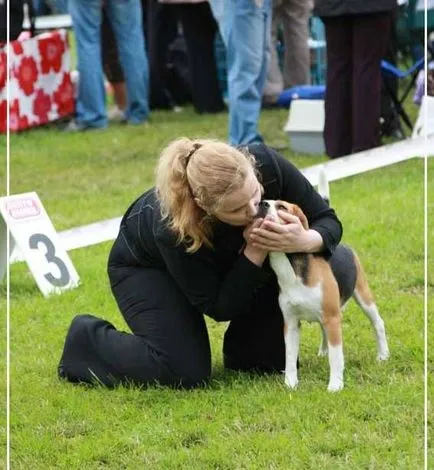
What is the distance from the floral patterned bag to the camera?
10109 millimetres

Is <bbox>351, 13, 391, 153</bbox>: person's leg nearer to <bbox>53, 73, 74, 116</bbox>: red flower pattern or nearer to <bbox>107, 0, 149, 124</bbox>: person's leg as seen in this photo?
<bbox>107, 0, 149, 124</bbox>: person's leg

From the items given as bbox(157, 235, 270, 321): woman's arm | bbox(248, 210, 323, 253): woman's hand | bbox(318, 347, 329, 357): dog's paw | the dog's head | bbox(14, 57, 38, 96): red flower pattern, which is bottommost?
bbox(14, 57, 38, 96): red flower pattern

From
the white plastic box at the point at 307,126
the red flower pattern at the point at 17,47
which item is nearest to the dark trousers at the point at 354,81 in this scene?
the white plastic box at the point at 307,126

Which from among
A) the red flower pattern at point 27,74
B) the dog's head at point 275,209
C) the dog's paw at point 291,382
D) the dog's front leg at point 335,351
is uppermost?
the dog's head at point 275,209

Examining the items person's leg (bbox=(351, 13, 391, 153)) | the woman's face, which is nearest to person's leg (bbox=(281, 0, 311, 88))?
person's leg (bbox=(351, 13, 391, 153))

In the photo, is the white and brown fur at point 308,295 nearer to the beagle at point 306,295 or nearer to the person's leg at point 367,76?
the beagle at point 306,295

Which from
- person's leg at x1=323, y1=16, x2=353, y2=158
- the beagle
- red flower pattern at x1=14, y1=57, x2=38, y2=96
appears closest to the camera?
the beagle

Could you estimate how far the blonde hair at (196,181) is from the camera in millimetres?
3848

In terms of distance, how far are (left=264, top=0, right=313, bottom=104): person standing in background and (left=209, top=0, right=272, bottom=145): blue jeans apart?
2.08m

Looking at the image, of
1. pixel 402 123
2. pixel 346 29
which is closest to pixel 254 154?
pixel 346 29

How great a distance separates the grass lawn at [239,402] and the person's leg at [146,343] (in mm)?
63

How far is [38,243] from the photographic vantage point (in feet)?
19.2

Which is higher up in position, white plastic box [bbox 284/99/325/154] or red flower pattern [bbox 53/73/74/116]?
white plastic box [bbox 284/99/325/154]

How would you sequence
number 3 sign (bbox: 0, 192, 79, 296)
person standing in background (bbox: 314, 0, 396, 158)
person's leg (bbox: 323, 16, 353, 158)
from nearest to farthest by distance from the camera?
1. number 3 sign (bbox: 0, 192, 79, 296)
2. person standing in background (bbox: 314, 0, 396, 158)
3. person's leg (bbox: 323, 16, 353, 158)
